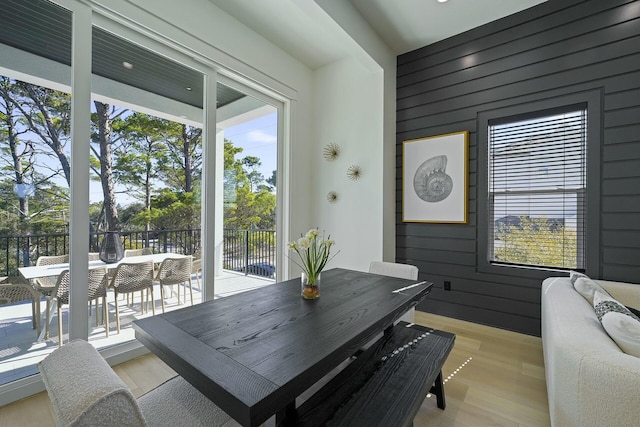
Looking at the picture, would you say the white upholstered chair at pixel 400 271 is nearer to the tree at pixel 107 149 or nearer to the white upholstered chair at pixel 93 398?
the white upholstered chair at pixel 93 398

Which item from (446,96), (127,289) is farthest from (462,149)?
(127,289)

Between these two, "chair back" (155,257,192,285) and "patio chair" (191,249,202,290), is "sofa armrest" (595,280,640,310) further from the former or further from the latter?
"chair back" (155,257,192,285)

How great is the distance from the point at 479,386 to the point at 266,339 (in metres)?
1.79

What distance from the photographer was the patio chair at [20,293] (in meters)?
1.90

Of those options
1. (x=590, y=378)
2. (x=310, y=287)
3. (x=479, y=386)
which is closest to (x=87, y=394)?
(x=310, y=287)

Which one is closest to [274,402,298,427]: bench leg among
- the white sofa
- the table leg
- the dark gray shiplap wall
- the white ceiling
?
the table leg

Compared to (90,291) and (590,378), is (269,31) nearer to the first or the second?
(90,291)

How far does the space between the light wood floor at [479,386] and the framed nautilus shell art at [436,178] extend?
1.34 metres

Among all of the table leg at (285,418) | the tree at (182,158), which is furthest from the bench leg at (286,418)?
the tree at (182,158)

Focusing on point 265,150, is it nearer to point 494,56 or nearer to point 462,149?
point 462,149

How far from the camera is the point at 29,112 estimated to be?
1.97 m

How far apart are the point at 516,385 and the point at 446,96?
3025 mm

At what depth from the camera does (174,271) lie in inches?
111

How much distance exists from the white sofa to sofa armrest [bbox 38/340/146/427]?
5.33ft
